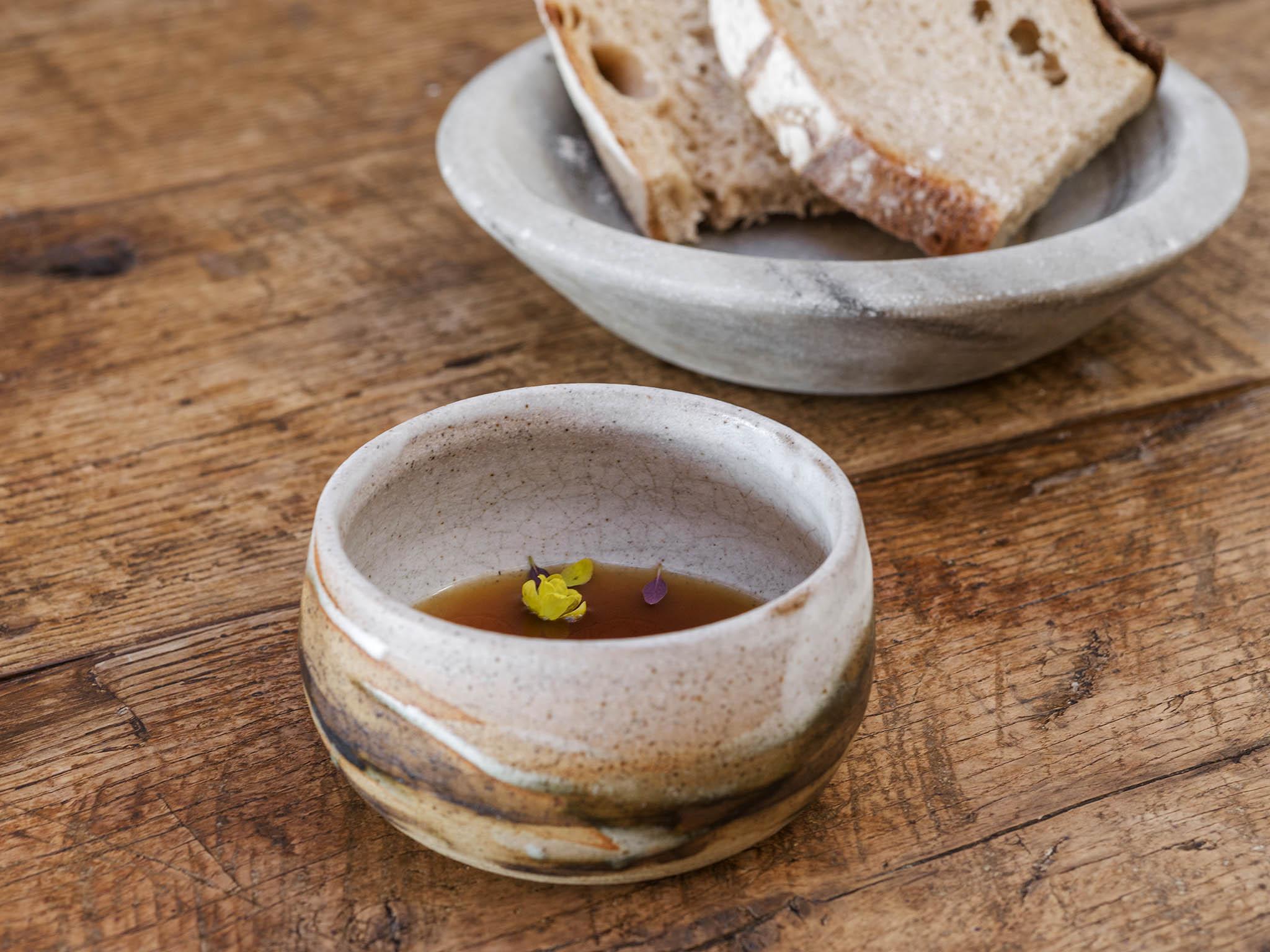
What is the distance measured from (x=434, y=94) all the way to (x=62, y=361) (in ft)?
1.90

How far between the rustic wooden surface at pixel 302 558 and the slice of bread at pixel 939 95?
13cm

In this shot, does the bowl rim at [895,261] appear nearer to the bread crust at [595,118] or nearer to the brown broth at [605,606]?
the bread crust at [595,118]

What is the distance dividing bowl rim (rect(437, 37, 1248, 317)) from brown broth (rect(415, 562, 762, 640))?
21 centimetres

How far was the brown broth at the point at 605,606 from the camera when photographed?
0.59 metres

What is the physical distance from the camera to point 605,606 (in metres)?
0.61

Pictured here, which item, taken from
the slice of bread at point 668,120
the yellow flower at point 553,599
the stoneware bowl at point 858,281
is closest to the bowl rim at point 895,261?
the stoneware bowl at point 858,281

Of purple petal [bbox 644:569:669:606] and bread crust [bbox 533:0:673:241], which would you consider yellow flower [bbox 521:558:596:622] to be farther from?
bread crust [bbox 533:0:673:241]

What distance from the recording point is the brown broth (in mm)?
587

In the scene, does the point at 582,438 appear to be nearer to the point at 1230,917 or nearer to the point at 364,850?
the point at 364,850

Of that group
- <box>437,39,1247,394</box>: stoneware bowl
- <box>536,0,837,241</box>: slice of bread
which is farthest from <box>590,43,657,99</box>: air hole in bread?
<box>437,39,1247,394</box>: stoneware bowl

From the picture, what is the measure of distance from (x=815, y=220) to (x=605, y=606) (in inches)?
20.4

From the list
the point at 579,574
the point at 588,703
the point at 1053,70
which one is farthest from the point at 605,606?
the point at 1053,70

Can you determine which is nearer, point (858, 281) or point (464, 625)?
point (464, 625)

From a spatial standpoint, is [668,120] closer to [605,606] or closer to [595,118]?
[595,118]
